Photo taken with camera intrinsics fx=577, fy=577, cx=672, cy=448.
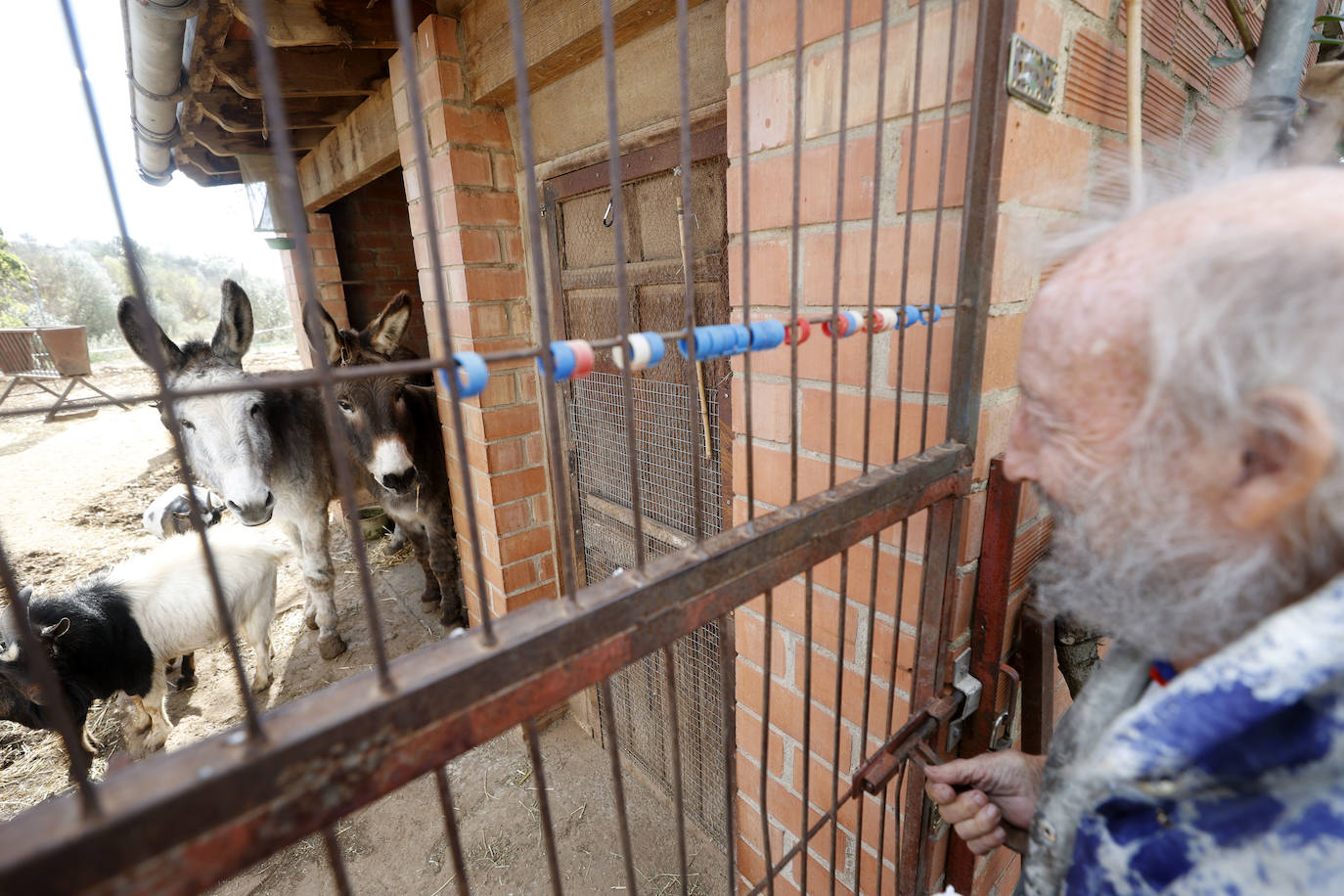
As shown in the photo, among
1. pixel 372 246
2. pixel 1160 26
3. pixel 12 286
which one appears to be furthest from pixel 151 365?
pixel 12 286

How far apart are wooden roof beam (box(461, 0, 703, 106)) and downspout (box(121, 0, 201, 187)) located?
788mm

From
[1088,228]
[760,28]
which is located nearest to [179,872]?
[1088,228]

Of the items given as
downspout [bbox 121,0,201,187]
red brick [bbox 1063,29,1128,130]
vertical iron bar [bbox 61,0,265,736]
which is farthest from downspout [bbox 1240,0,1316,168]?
downspout [bbox 121,0,201,187]

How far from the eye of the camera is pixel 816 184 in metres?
1.12

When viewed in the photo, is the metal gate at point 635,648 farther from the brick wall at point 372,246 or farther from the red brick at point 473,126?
the brick wall at point 372,246

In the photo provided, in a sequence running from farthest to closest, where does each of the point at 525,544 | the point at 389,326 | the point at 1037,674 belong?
the point at 389,326 → the point at 525,544 → the point at 1037,674

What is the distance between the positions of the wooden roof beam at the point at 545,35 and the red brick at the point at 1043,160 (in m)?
0.86

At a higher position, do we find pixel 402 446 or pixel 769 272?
pixel 769 272

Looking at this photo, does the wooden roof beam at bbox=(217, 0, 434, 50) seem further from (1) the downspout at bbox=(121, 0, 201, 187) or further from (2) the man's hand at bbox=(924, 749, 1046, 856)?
(2) the man's hand at bbox=(924, 749, 1046, 856)

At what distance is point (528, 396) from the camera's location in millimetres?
2234

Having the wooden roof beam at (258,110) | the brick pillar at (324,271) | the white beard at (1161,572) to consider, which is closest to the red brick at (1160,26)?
the white beard at (1161,572)

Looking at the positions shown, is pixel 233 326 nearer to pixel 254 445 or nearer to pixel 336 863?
pixel 254 445

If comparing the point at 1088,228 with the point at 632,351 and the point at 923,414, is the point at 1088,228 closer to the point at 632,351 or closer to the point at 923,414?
the point at 923,414

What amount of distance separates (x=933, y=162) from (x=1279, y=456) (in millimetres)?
678
